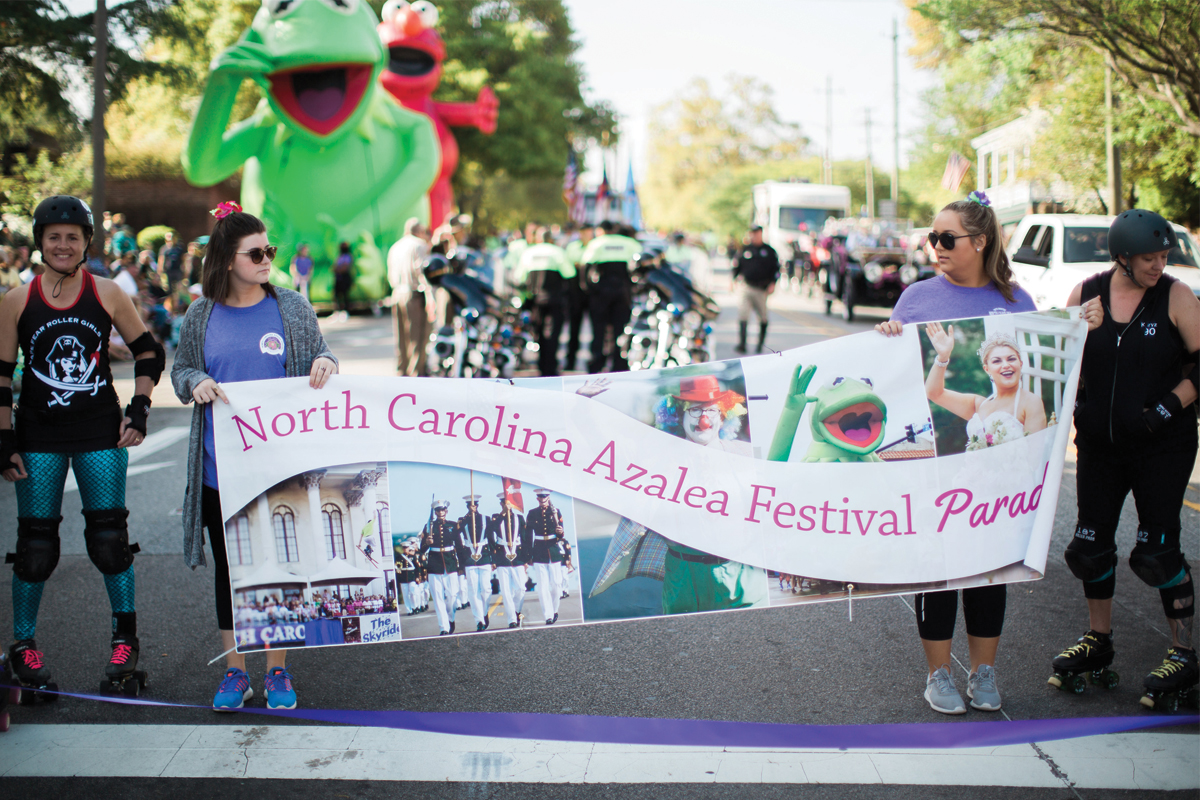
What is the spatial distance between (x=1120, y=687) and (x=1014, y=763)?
923mm

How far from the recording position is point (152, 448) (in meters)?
9.19

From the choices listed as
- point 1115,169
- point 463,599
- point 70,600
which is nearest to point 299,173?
point 1115,169

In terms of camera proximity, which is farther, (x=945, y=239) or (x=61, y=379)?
(x=61, y=379)

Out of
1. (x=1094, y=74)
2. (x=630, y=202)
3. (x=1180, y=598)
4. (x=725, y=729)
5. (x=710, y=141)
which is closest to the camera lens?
(x=725, y=729)

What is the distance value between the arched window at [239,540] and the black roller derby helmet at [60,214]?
129 cm

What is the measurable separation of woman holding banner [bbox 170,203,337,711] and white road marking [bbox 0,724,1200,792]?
32cm

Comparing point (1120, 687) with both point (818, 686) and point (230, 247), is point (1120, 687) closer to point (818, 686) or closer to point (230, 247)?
point (818, 686)

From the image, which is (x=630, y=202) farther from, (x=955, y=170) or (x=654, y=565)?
(x=654, y=565)

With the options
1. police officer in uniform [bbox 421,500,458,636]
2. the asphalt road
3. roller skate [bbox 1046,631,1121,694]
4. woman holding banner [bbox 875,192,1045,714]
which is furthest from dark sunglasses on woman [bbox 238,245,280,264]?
roller skate [bbox 1046,631,1121,694]

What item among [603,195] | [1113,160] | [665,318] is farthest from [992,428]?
[603,195]

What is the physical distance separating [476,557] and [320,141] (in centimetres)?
1879

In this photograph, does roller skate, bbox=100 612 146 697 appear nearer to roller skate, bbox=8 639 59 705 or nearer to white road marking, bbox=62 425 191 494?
roller skate, bbox=8 639 59 705

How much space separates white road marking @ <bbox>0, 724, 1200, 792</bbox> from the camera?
3.38 meters

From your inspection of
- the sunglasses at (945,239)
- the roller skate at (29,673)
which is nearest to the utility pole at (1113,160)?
the sunglasses at (945,239)
